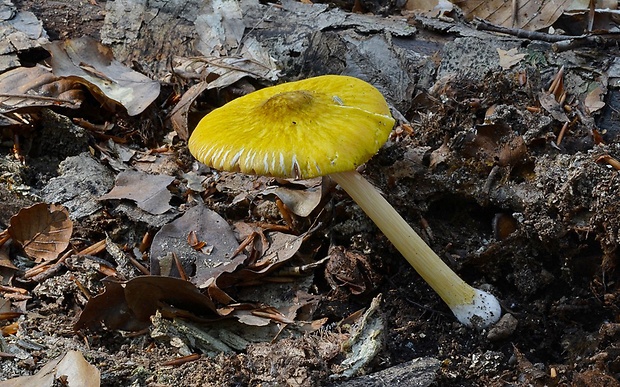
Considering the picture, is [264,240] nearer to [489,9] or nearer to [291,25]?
[291,25]

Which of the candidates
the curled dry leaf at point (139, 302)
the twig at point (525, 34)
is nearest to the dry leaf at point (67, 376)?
the curled dry leaf at point (139, 302)

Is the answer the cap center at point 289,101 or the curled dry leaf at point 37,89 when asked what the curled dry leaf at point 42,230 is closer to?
the curled dry leaf at point 37,89

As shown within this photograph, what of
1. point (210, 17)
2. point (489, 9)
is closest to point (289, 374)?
point (210, 17)

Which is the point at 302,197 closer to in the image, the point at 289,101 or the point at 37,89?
the point at 289,101

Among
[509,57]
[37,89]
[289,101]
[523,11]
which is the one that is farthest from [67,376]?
[523,11]

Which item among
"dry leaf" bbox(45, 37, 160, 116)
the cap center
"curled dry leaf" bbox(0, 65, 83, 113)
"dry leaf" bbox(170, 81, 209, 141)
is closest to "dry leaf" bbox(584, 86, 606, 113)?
the cap center
